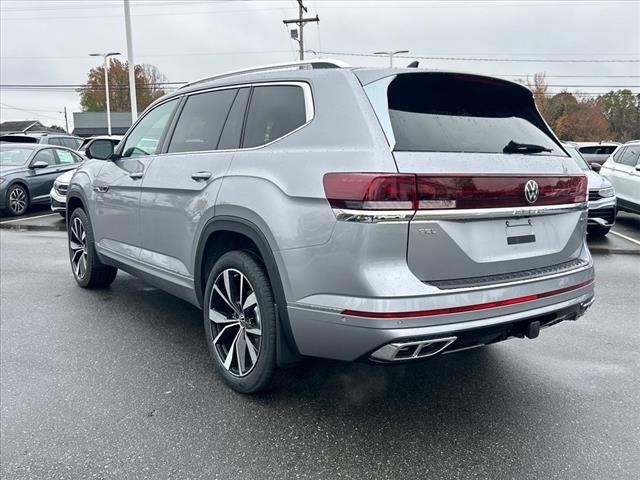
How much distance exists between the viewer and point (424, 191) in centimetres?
242

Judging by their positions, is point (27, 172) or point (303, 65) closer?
point (303, 65)

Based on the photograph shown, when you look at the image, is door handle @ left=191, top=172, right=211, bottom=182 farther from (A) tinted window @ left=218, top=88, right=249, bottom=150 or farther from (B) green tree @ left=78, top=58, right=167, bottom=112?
(B) green tree @ left=78, top=58, right=167, bottom=112

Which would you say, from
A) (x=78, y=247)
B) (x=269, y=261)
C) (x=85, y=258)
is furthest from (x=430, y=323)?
(x=78, y=247)

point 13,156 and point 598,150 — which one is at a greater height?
point 13,156

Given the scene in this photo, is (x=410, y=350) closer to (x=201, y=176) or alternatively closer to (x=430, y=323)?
(x=430, y=323)

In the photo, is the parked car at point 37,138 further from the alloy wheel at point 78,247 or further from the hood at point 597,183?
the hood at point 597,183

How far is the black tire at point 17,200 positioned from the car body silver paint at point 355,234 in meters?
10.2

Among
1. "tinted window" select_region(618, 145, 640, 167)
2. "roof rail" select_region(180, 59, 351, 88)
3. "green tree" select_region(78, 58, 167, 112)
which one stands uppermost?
"green tree" select_region(78, 58, 167, 112)

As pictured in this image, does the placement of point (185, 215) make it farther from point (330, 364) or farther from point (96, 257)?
point (96, 257)

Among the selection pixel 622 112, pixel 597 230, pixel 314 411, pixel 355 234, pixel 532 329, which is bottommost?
pixel 597 230

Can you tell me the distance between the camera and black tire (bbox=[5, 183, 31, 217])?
456 inches

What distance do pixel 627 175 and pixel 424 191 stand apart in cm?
967

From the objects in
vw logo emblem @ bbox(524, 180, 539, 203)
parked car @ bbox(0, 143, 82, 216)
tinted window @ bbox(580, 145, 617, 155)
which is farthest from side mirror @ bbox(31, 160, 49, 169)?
tinted window @ bbox(580, 145, 617, 155)

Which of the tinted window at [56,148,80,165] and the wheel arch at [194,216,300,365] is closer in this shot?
the wheel arch at [194,216,300,365]
